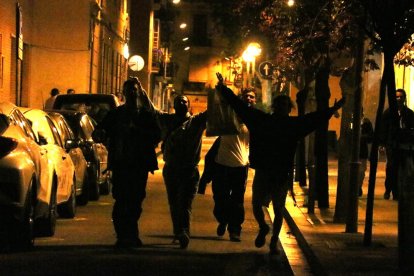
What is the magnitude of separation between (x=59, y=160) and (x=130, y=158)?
7.61ft

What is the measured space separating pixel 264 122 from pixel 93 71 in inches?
926

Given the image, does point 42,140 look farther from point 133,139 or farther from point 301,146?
point 301,146

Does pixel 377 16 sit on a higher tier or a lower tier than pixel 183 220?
higher

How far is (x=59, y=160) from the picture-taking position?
12.6 metres

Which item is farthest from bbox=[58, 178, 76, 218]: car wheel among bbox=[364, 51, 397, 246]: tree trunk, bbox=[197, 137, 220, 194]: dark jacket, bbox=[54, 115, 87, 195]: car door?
bbox=[364, 51, 397, 246]: tree trunk

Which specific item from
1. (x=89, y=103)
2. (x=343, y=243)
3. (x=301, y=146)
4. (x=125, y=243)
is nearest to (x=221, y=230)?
(x=343, y=243)

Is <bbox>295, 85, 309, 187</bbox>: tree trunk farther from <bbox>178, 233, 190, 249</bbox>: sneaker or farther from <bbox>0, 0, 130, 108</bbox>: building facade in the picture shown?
<bbox>178, 233, 190, 249</bbox>: sneaker

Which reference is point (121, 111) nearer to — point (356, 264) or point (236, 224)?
point (236, 224)

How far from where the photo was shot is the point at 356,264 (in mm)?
9344

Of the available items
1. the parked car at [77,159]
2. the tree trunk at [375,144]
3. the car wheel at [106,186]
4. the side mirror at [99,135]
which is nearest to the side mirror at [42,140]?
the side mirror at [99,135]

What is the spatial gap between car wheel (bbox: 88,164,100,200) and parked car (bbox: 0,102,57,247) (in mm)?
5089

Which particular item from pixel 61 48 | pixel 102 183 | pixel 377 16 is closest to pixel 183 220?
pixel 377 16

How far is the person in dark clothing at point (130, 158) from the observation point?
34.9ft

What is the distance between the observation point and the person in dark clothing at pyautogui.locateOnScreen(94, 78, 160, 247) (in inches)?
419
